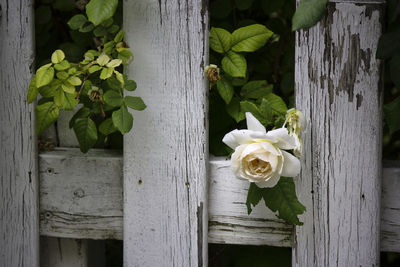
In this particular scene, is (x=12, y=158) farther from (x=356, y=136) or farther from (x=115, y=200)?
(x=356, y=136)

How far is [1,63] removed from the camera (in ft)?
4.44

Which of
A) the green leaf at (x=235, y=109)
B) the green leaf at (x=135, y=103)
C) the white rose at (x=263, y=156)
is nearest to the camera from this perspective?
the white rose at (x=263, y=156)

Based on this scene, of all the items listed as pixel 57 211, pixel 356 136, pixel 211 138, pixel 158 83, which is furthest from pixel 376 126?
pixel 57 211

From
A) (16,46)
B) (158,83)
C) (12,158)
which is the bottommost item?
(12,158)

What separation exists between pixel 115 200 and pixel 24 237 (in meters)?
0.31

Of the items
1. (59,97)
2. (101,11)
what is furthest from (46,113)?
Answer: (101,11)

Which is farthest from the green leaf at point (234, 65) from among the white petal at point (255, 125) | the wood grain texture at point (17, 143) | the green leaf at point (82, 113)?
the wood grain texture at point (17, 143)

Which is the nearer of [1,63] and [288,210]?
[288,210]

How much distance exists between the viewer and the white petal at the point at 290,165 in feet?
3.63

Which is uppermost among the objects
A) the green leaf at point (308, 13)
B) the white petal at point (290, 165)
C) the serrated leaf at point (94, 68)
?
the green leaf at point (308, 13)

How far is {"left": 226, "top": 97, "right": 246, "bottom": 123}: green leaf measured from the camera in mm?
1283

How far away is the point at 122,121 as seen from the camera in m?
1.15

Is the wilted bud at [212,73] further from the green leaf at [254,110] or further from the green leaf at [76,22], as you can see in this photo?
the green leaf at [76,22]

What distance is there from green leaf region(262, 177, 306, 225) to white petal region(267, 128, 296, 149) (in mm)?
109
